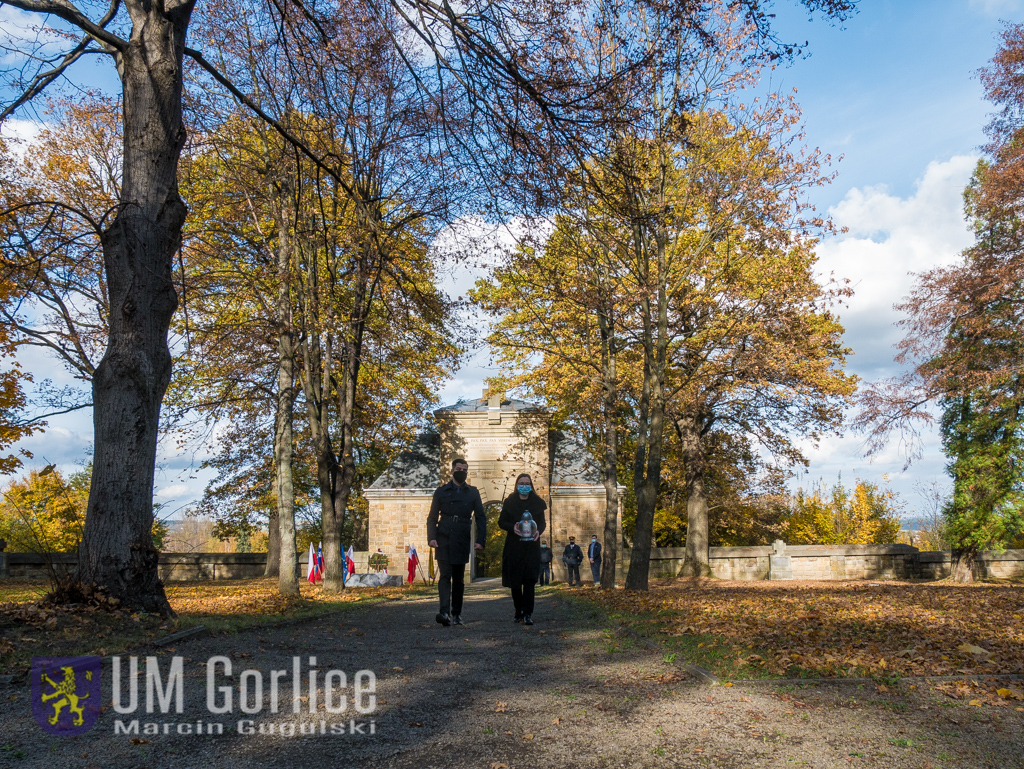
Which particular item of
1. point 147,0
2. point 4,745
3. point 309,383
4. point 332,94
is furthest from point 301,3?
point 309,383

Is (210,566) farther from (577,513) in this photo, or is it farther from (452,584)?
(452,584)

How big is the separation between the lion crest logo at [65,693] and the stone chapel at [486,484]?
27945mm

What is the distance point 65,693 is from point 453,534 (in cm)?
473

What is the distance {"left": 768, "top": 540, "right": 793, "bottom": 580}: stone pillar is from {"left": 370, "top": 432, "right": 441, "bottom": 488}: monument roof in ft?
54.3

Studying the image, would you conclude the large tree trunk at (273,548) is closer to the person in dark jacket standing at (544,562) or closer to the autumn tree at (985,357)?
the person in dark jacket standing at (544,562)

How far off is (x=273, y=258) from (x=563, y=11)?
34.8 ft

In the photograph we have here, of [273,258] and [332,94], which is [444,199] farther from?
[273,258]

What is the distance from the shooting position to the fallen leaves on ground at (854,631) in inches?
203

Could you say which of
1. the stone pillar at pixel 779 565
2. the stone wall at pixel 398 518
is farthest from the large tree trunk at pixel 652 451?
the stone wall at pixel 398 518

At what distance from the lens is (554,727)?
3.64 metres

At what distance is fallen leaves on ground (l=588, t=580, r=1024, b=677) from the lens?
515cm

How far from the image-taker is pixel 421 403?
26938 mm

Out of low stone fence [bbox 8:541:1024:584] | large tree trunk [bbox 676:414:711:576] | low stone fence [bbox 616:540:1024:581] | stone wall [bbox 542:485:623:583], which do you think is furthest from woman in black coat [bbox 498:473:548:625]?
stone wall [bbox 542:485:623:583]

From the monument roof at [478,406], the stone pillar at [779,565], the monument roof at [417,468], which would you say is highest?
the monument roof at [478,406]
